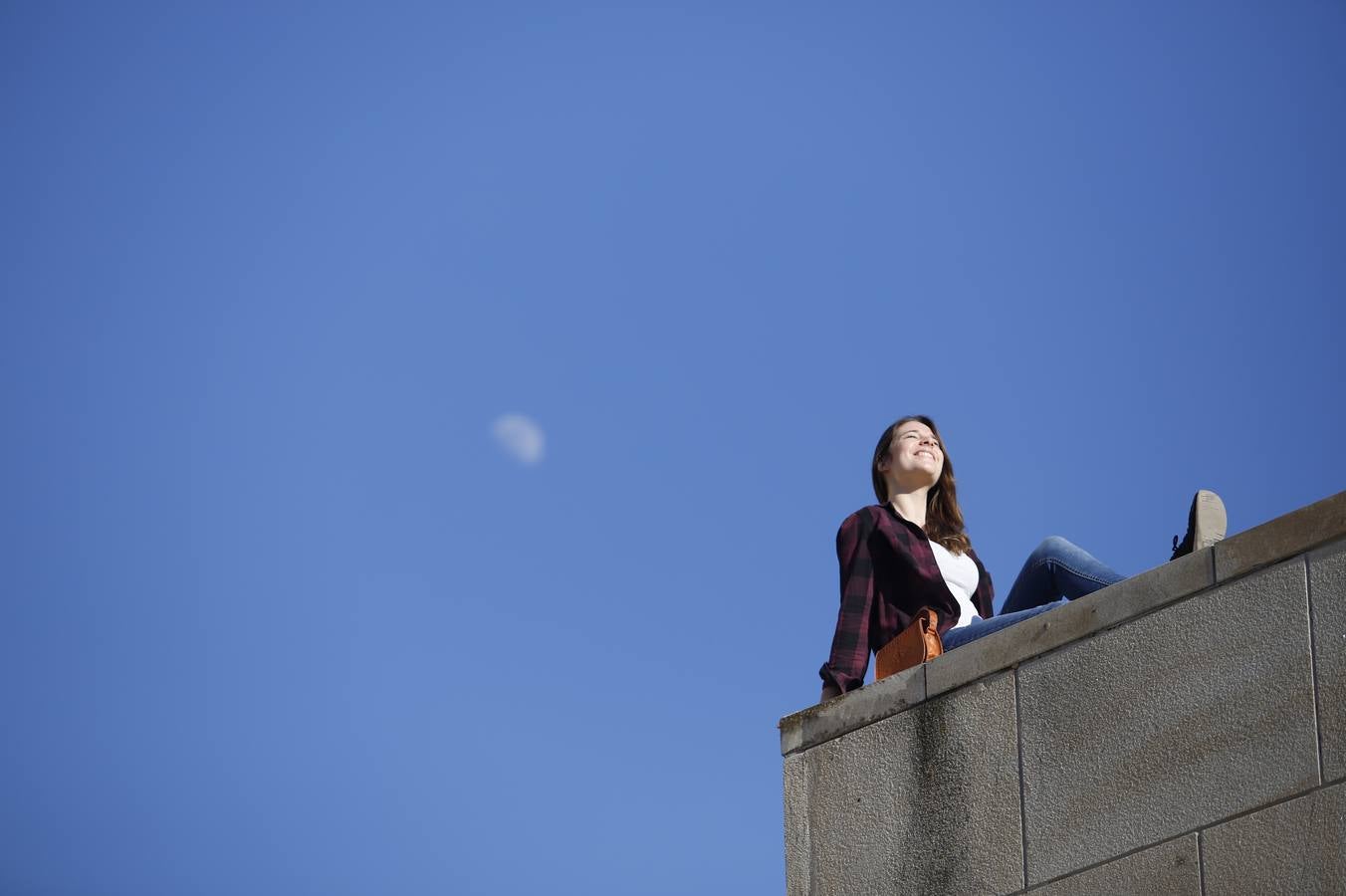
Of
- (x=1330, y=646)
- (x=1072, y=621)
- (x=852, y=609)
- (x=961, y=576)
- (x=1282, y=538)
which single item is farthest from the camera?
(x=961, y=576)

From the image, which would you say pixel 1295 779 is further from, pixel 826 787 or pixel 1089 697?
pixel 826 787

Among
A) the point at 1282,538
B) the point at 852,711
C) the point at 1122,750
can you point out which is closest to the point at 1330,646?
the point at 1282,538

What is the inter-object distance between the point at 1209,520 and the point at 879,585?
7.95 feet

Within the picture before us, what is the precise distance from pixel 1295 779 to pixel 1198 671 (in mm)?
696

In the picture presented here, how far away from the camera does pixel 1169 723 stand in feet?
27.2

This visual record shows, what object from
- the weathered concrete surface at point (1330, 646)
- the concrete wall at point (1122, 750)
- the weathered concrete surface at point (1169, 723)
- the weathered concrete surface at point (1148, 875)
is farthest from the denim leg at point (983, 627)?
the weathered concrete surface at point (1330, 646)

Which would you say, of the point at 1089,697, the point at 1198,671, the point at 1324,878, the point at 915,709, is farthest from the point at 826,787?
the point at 1324,878

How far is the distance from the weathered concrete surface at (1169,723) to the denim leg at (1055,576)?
1.22 meters

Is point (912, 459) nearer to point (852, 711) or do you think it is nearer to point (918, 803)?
point (852, 711)

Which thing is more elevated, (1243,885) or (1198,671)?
A: (1198,671)

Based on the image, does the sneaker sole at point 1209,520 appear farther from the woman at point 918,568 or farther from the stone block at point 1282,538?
the woman at point 918,568

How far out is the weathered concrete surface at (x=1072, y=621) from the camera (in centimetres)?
849

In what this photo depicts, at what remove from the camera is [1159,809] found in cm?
819

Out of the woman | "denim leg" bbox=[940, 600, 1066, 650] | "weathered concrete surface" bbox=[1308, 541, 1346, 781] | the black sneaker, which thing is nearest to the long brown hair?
the woman
